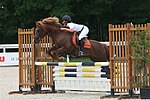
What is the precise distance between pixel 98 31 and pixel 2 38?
8433mm

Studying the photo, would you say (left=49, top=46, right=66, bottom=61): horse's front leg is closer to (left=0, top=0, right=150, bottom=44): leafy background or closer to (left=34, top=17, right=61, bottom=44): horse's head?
(left=34, top=17, right=61, bottom=44): horse's head

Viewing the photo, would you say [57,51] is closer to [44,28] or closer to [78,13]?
[44,28]

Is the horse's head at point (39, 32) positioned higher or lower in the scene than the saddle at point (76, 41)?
higher

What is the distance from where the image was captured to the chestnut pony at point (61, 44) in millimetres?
11977

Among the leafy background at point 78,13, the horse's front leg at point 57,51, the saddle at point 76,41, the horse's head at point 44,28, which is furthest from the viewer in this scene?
the leafy background at point 78,13

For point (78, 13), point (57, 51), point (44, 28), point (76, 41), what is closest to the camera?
point (57, 51)

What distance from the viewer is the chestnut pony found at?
39.3ft

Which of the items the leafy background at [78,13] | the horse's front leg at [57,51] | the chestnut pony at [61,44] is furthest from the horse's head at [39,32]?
the leafy background at [78,13]

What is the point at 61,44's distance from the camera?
1200cm

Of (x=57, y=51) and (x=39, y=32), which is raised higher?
(x=39, y=32)

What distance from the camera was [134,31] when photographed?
11.2 meters

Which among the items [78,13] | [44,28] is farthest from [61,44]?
[78,13]

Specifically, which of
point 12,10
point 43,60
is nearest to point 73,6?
point 12,10

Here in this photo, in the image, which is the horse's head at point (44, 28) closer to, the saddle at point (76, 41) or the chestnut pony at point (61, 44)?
the chestnut pony at point (61, 44)
